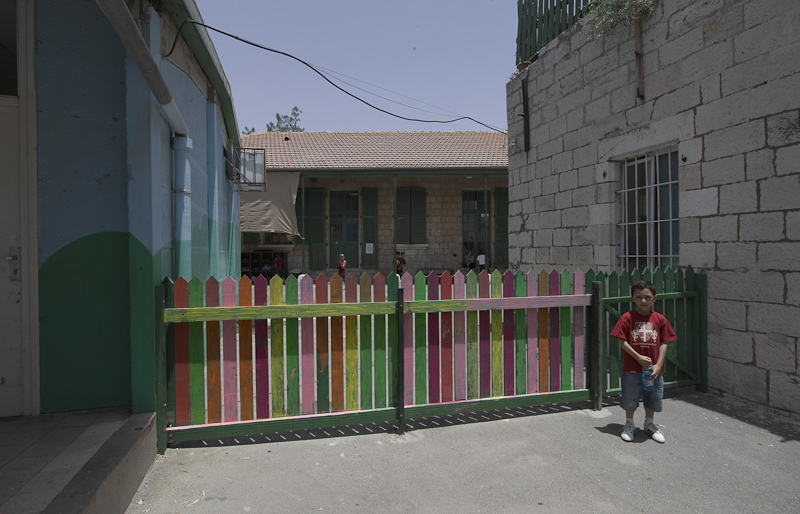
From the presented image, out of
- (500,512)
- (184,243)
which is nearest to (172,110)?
(184,243)

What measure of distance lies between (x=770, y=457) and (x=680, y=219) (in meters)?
2.46

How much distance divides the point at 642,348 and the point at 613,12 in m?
4.12

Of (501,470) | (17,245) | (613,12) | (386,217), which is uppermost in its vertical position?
(613,12)

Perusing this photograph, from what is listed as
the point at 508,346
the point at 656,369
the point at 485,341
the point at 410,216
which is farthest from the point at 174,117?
the point at 410,216

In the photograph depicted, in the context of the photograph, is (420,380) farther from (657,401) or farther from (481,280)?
(657,401)

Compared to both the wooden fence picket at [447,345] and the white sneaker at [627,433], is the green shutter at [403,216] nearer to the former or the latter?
the wooden fence picket at [447,345]

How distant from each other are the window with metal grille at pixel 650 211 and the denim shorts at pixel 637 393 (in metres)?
2.18

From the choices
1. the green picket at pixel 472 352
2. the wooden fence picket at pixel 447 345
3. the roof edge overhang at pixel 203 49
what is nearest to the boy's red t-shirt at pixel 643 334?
the green picket at pixel 472 352

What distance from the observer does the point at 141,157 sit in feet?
9.71

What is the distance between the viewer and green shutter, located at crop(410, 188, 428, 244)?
18.2 m

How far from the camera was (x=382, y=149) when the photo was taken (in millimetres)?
17922

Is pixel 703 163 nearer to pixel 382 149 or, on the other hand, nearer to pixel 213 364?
pixel 213 364

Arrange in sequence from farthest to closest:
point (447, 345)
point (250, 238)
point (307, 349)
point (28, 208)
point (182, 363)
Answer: point (250, 238) < point (447, 345) < point (307, 349) < point (182, 363) < point (28, 208)

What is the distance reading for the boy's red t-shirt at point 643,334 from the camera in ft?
11.0
